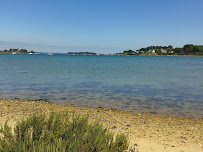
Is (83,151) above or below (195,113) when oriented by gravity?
above

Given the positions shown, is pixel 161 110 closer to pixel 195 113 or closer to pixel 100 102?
pixel 195 113

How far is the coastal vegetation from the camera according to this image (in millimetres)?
3548

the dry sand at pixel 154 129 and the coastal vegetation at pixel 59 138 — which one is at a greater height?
the coastal vegetation at pixel 59 138

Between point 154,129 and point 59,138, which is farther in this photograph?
point 154,129

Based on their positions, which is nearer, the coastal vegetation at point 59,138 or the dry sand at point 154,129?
the coastal vegetation at point 59,138

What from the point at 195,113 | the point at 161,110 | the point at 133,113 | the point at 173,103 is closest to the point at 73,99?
the point at 133,113

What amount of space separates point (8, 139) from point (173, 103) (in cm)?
1312

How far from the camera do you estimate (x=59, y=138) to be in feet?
11.1

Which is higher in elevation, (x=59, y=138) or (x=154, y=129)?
(x=59, y=138)

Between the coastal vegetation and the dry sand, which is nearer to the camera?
the coastal vegetation

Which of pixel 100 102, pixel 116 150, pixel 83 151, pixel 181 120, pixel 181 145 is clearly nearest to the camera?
pixel 83 151

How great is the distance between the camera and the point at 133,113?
472 inches

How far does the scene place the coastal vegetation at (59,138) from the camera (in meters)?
3.55

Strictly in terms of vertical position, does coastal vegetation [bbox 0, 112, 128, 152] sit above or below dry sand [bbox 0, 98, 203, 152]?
above
